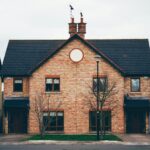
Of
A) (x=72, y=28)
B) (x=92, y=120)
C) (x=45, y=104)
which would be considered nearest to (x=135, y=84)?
(x=92, y=120)

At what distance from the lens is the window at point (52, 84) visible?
37.8 metres

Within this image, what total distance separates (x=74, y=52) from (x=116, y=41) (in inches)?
248

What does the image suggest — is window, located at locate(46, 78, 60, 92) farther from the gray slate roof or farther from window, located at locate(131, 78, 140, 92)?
window, located at locate(131, 78, 140, 92)

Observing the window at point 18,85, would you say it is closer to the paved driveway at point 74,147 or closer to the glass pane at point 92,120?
the glass pane at point 92,120

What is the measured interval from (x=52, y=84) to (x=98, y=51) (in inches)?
211

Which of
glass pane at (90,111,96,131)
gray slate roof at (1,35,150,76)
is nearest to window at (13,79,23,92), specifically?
gray slate roof at (1,35,150,76)

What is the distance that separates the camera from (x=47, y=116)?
37.3 meters

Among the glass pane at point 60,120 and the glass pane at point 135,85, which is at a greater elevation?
the glass pane at point 135,85

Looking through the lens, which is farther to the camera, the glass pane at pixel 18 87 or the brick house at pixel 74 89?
the glass pane at pixel 18 87

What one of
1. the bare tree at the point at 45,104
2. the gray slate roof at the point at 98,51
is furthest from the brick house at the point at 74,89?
the bare tree at the point at 45,104

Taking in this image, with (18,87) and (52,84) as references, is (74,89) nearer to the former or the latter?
(52,84)

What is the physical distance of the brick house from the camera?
3747 centimetres

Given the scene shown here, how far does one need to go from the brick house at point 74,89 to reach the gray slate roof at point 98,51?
0.44ft

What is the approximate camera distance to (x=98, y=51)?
3722 centimetres
